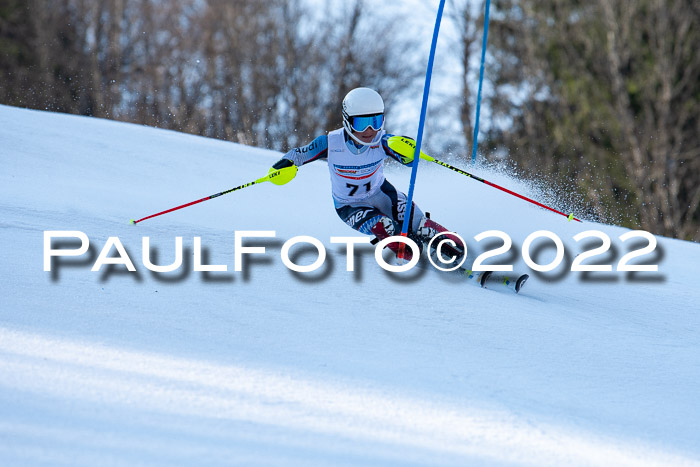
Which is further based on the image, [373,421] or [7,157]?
[7,157]

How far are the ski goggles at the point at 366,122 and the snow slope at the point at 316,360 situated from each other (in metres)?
0.78

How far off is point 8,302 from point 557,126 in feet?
59.6

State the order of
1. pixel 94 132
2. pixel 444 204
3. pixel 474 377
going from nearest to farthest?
1. pixel 474 377
2. pixel 444 204
3. pixel 94 132

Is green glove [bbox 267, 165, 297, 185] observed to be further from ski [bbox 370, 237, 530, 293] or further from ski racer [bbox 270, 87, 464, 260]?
ski [bbox 370, 237, 530, 293]

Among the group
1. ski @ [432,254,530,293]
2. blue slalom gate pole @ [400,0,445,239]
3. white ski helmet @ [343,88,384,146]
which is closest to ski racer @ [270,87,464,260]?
white ski helmet @ [343,88,384,146]

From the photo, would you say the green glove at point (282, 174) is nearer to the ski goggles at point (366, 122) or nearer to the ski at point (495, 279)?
the ski goggles at point (366, 122)

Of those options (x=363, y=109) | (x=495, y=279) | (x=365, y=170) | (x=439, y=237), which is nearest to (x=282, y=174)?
(x=365, y=170)

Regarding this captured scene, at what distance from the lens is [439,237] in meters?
4.32

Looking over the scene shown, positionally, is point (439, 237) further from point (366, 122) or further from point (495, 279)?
point (366, 122)

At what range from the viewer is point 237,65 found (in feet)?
77.8

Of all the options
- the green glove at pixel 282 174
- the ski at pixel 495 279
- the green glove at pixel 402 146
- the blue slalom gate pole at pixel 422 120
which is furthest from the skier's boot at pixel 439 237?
the green glove at pixel 282 174

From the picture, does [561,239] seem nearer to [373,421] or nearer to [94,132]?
[373,421]

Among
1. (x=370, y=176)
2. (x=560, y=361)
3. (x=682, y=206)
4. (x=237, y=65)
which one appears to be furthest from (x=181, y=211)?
(x=237, y=65)

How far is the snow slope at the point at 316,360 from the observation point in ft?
6.67
